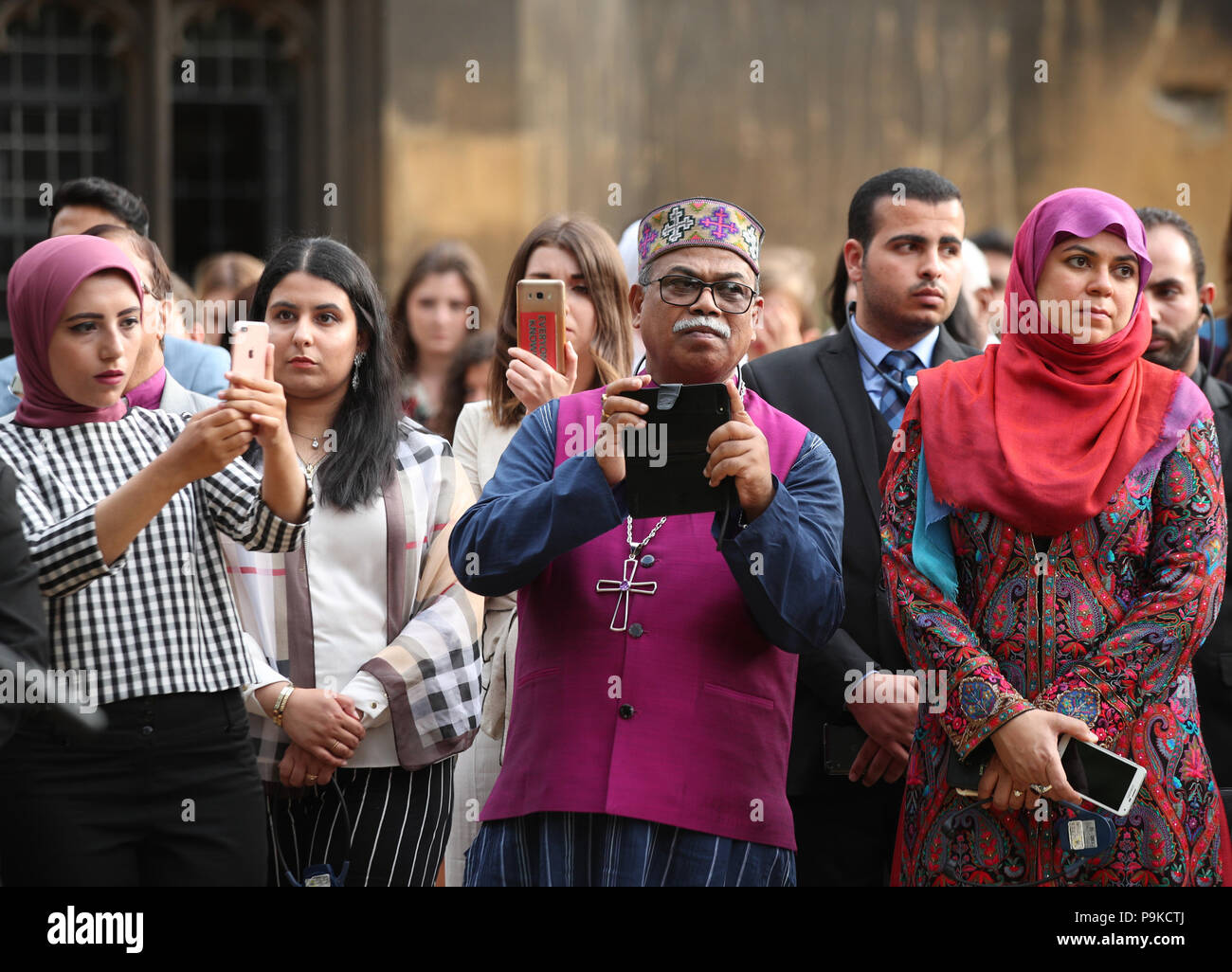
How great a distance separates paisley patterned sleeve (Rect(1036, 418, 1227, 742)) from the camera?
11.5ft

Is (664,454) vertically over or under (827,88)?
under

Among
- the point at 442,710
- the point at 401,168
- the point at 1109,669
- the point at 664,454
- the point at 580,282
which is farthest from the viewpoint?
the point at 401,168

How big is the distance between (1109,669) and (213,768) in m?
1.92

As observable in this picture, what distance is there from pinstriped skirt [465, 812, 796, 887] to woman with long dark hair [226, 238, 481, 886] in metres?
0.63

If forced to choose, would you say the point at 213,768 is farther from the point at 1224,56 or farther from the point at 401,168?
the point at 1224,56

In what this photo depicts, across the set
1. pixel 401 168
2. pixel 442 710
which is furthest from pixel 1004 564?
pixel 401 168

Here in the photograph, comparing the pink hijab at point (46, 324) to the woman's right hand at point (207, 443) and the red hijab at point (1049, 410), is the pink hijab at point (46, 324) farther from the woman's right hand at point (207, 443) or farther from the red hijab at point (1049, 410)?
the red hijab at point (1049, 410)

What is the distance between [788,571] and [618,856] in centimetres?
68

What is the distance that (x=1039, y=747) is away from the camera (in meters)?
3.38

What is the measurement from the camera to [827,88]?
36.0ft

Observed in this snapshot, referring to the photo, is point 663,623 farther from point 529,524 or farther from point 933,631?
point 933,631

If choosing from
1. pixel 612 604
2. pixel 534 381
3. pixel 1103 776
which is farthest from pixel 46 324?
pixel 1103 776

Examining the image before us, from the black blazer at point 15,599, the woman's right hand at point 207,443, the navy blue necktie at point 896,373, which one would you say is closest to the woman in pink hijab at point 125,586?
the woman's right hand at point 207,443

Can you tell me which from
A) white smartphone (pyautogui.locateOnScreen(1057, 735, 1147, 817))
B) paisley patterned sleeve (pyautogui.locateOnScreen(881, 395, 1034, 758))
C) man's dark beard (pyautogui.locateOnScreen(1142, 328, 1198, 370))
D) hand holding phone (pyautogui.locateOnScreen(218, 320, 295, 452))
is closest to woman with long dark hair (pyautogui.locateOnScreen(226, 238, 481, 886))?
hand holding phone (pyautogui.locateOnScreen(218, 320, 295, 452))
